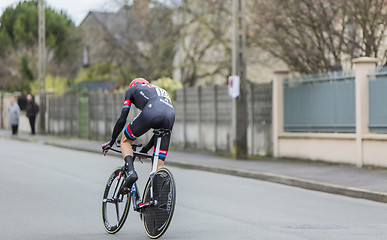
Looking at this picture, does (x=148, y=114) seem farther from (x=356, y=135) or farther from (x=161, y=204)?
(x=356, y=135)

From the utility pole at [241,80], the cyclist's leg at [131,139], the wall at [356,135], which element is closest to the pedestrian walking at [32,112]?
the utility pole at [241,80]

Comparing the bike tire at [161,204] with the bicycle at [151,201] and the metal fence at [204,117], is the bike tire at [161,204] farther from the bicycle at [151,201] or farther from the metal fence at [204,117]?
the metal fence at [204,117]

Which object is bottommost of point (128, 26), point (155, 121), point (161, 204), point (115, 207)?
point (115, 207)

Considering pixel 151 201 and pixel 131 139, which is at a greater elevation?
pixel 131 139

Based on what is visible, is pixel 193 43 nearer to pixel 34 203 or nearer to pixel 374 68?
pixel 374 68

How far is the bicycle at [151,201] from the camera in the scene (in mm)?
8274

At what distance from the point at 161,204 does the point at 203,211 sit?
107 inches

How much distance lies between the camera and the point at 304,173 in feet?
52.8

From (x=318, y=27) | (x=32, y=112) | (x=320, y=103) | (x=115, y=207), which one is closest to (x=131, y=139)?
(x=115, y=207)

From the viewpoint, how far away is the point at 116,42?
40.8 meters

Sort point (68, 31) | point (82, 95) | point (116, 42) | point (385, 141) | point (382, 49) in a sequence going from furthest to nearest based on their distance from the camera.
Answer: point (68, 31)
point (116, 42)
point (82, 95)
point (382, 49)
point (385, 141)

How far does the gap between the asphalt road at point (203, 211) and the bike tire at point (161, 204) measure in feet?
1.10

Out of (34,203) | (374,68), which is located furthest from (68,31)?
(34,203)

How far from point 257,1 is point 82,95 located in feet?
48.3
